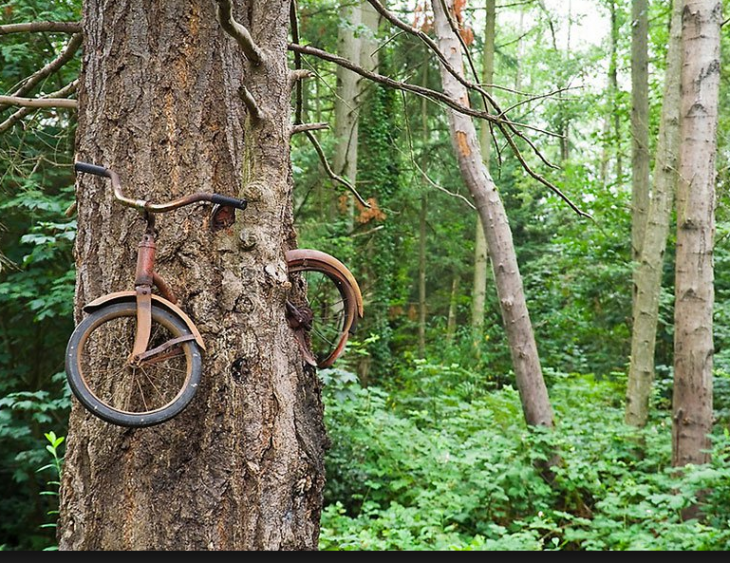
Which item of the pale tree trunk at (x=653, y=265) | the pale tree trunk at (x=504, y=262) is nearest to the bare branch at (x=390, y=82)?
the pale tree trunk at (x=504, y=262)

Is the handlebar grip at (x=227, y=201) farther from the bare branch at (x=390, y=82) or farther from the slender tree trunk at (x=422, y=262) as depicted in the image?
the slender tree trunk at (x=422, y=262)

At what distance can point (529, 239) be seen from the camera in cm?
1956

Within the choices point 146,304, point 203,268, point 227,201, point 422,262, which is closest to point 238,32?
point 227,201

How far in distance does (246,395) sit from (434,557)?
24.4 inches

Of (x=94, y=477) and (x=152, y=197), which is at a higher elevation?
(x=152, y=197)

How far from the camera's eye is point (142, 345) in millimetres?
1676

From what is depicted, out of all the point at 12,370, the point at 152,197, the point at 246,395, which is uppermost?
the point at 152,197

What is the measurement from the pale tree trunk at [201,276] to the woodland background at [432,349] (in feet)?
2.16

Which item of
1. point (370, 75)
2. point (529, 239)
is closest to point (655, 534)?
point (370, 75)

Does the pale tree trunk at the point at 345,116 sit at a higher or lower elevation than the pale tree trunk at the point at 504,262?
higher

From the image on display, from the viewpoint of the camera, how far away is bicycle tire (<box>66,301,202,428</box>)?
160cm

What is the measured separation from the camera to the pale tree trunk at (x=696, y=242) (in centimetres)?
634

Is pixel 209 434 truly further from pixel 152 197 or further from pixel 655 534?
pixel 655 534

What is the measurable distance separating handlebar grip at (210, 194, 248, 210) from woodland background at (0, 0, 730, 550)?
2.97 ft
